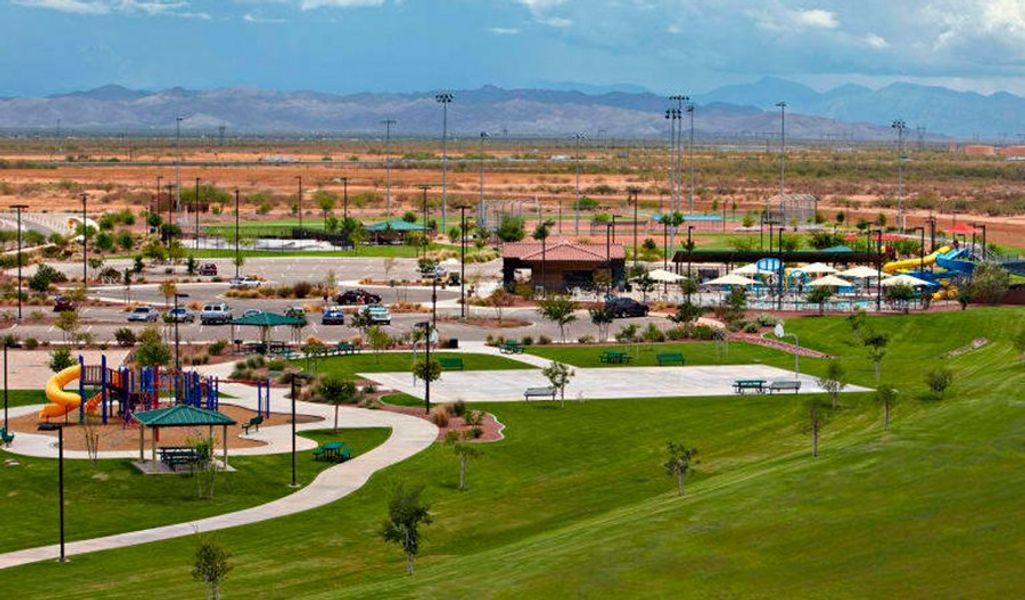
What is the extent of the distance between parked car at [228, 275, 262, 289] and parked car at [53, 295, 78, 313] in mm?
11730

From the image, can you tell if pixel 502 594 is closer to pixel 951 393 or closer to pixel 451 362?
pixel 951 393

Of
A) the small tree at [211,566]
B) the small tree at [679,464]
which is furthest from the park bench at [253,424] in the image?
the small tree at [211,566]

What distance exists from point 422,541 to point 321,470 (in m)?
10.2

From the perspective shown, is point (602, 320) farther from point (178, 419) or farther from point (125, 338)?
point (178, 419)

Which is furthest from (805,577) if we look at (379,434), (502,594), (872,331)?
(872,331)

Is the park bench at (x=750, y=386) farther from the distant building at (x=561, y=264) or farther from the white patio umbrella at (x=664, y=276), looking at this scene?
the distant building at (x=561, y=264)

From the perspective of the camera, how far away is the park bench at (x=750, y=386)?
67.3 meters

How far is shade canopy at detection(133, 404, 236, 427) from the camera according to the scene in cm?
5278

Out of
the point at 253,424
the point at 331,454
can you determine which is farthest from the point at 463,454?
the point at 253,424

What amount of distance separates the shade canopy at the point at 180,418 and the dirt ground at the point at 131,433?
2.89 m

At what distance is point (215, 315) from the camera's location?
89812mm

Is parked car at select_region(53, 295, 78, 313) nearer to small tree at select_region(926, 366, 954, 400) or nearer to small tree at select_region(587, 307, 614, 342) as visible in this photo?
small tree at select_region(587, 307, 614, 342)

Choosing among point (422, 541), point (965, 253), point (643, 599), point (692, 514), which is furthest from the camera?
point (965, 253)

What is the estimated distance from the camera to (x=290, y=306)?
9681cm
